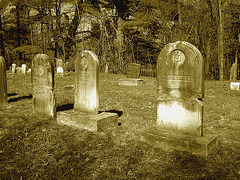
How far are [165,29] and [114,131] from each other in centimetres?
1560

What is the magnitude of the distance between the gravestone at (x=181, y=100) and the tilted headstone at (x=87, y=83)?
5.17 feet

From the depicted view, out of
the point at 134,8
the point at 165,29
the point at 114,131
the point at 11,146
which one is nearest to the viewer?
the point at 11,146

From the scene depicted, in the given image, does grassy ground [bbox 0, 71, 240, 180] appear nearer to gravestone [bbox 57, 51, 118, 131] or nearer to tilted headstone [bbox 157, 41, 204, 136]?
gravestone [bbox 57, 51, 118, 131]

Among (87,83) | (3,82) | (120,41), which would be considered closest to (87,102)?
(87,83)

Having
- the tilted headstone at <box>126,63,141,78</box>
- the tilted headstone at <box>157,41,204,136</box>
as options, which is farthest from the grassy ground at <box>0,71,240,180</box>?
the tilted headstone at <box>126,63,141,78</box>

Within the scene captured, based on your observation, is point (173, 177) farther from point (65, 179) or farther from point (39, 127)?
point (39, 127)

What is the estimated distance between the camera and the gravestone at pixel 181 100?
418 cm

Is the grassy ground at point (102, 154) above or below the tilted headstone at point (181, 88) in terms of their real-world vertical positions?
below

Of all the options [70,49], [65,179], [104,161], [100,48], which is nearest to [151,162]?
[104,161]

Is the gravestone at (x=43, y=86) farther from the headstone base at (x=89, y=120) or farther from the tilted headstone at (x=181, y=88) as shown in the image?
the tilted headstone at (x=181, y=88)

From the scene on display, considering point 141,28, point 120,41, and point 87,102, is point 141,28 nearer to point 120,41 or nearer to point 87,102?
point 120,41

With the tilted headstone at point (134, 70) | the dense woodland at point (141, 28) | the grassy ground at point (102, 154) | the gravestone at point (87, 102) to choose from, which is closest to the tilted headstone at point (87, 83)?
the gravestone at point (87, 102)

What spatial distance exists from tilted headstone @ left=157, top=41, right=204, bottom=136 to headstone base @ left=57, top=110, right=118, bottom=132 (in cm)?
138

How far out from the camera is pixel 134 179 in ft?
11.0
